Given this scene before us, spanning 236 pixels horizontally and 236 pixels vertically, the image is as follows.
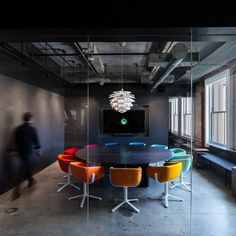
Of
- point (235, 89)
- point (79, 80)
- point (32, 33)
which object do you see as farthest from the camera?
point (79, 80)

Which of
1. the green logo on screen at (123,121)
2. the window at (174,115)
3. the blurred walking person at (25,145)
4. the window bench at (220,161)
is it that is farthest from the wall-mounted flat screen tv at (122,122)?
the blurred walking person at (25,145)

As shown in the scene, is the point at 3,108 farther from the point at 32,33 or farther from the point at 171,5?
the point at 171,5

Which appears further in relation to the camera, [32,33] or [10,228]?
[10,228]

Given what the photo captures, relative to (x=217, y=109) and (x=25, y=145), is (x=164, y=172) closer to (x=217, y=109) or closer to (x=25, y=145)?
(x=25, y=145)

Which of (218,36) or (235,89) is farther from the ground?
(218,36)

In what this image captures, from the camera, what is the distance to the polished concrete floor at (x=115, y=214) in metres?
2.47

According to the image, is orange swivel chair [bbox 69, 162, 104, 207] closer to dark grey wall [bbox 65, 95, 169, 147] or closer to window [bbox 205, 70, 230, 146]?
dark grey wall [bbox 65, 95, 169, 147]

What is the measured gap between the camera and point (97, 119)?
6703mm

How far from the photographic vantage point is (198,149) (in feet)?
17.7

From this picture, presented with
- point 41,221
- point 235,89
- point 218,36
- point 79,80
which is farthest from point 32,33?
point 235,89

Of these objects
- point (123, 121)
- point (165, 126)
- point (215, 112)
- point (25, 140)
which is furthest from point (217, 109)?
point (25, 140)

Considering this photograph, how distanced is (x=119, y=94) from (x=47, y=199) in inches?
103

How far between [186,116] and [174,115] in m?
1.11

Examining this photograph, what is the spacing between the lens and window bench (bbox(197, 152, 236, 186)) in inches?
153
